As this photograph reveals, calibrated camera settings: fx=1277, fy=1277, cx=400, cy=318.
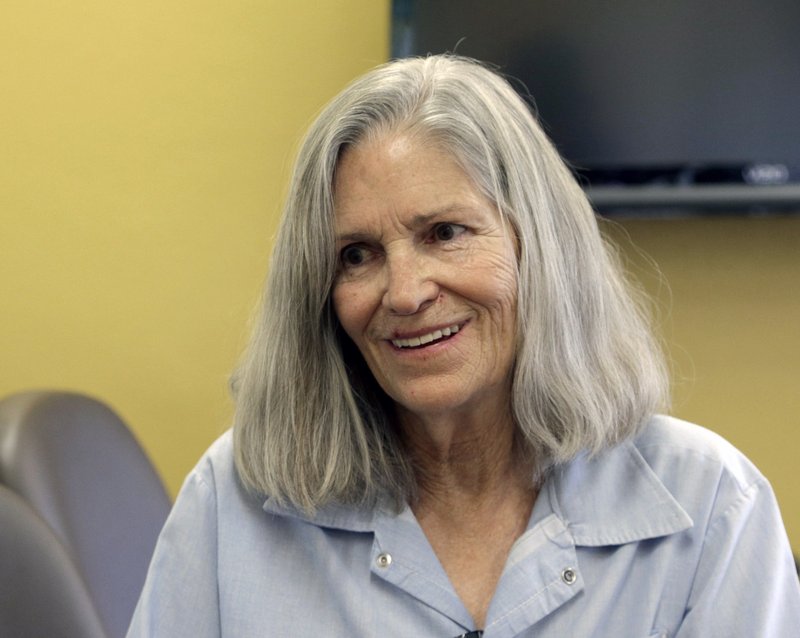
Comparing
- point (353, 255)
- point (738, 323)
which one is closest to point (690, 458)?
point (353, 255)

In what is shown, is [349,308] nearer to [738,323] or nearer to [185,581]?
[185,581]

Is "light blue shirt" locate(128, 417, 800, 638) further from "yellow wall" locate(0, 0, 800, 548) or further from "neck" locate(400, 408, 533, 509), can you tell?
"yellow wall" locate(0, 0, 800, 548)

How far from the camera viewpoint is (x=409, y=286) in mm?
1421

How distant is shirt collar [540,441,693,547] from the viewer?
4.84ft

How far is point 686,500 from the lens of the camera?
1.49 m

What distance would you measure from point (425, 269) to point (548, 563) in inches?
14.4

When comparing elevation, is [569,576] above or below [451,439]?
below

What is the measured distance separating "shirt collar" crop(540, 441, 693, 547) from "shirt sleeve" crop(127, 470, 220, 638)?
1.36 ft

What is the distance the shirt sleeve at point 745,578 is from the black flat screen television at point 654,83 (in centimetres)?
106

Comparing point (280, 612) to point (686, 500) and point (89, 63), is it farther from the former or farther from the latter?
point (89, 63)

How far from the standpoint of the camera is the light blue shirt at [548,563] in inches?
56.6

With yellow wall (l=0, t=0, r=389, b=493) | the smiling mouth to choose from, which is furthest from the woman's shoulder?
yellow wall (l=0, t=0, r=389, b=493)

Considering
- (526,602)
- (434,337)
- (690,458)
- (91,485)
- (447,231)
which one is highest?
(447,231)

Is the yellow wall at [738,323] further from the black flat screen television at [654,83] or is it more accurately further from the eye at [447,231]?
the eye at [447,231]
